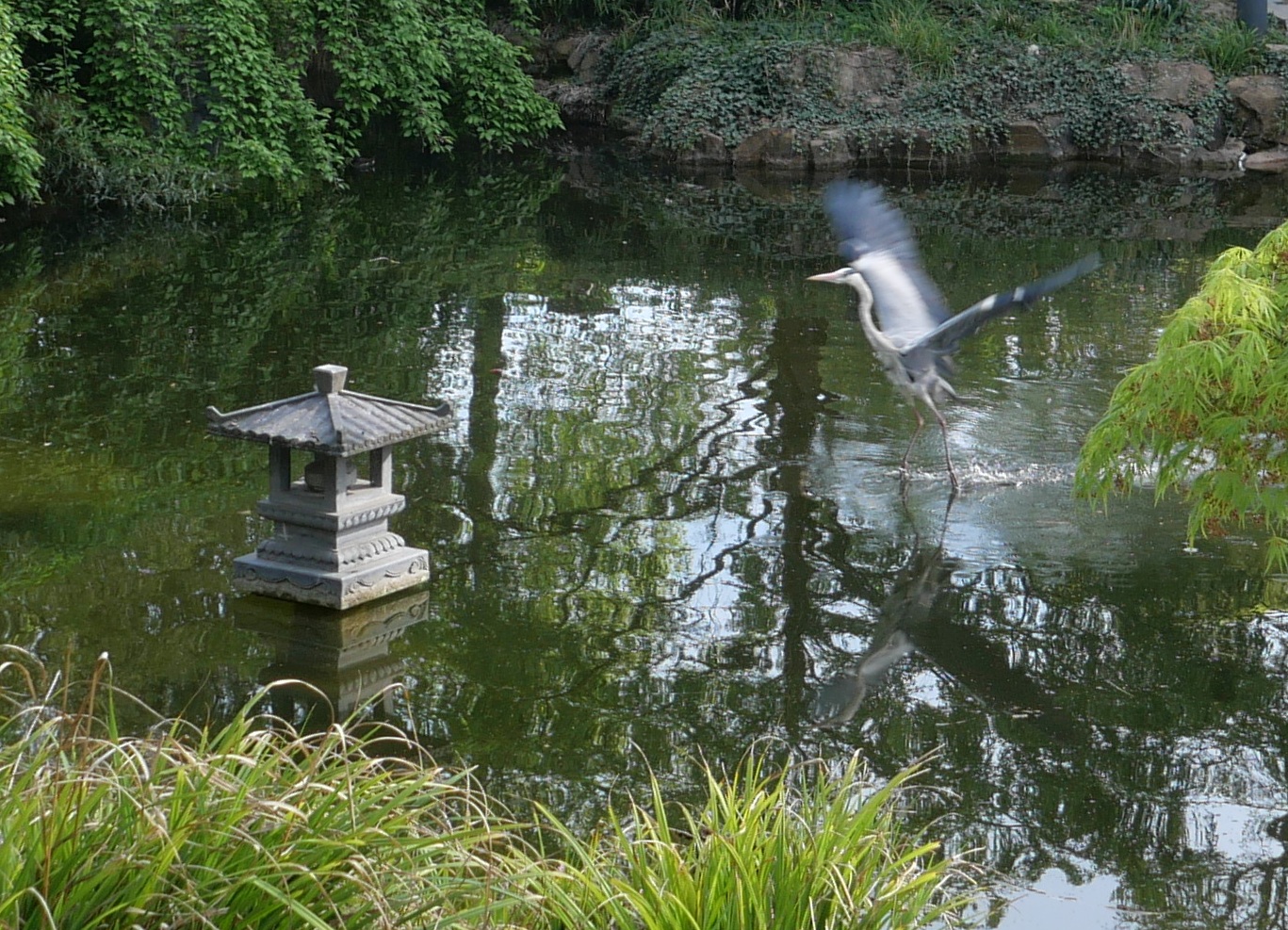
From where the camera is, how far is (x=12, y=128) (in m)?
12.1

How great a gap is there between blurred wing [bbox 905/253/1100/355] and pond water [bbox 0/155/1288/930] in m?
0.79

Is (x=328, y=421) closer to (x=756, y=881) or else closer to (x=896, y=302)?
(x=896, y=302)

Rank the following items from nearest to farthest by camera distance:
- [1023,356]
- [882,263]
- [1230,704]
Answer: [1230,704] < [882,263] < [1023,356]

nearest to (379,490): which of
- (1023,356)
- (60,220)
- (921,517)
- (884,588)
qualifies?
(884,588)

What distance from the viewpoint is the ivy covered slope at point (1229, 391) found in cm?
435

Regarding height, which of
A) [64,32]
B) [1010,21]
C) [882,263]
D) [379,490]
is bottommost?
[379,490]

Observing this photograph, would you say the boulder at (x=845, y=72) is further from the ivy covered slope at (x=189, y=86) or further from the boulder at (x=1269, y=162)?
the ivy covered slope at (x=189, y=86)

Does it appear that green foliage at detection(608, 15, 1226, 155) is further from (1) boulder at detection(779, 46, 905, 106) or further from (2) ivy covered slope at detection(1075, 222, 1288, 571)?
(2) ivy covered slope at detection(1075, 222, 1288, 571)

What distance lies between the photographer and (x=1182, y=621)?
5.80 m

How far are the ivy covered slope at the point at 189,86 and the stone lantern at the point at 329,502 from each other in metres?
8.00

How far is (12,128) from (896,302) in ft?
27.0

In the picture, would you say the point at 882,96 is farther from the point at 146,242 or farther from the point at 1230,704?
the point at 1230,704

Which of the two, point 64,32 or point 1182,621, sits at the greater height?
point 64,32

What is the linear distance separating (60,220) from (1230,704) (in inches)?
482
